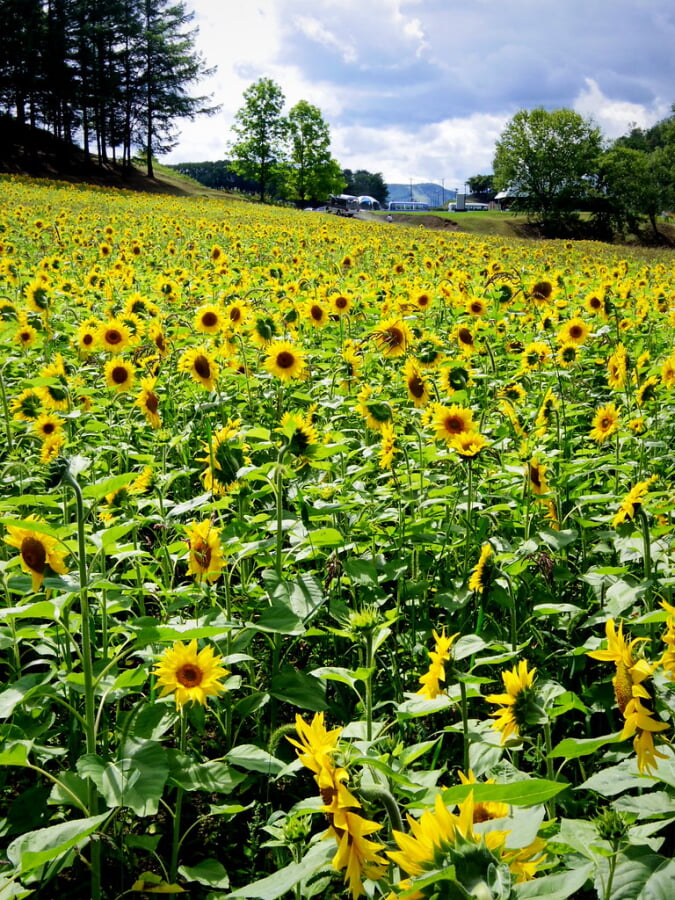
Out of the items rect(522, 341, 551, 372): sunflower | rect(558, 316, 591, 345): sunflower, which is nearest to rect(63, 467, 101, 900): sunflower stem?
rect(522, 341, 551, 372): sunflower

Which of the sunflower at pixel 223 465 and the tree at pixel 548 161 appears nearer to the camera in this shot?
the sunflower at pixel 223 465

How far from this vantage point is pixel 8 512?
276cm

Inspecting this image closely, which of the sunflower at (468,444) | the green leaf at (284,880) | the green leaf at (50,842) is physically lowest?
the green leaf at (50,842)

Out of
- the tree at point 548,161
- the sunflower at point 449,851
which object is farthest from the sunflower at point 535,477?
the tree at point 548,161

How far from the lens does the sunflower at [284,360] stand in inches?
137

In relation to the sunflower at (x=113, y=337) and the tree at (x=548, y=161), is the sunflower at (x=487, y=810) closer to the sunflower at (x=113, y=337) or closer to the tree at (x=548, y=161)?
the sunflower at (x=113, y=337)

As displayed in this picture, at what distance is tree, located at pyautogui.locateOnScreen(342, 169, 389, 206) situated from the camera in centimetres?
13862

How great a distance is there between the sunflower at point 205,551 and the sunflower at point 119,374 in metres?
1.85

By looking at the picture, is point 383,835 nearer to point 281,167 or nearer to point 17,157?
point 17,157

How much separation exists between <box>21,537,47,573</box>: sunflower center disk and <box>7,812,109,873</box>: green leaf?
2.33ft

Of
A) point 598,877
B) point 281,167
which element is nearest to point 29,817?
point 598,877

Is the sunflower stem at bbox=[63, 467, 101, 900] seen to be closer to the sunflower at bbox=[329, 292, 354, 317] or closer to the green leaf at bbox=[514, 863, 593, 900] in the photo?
the green leaf at bbox=[514, 863, 593, 900]

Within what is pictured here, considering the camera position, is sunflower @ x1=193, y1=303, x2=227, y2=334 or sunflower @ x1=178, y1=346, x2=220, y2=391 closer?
sunflower @ x1=178, y1=346, x2=220, y2=391

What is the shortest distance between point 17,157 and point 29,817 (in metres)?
50.4
